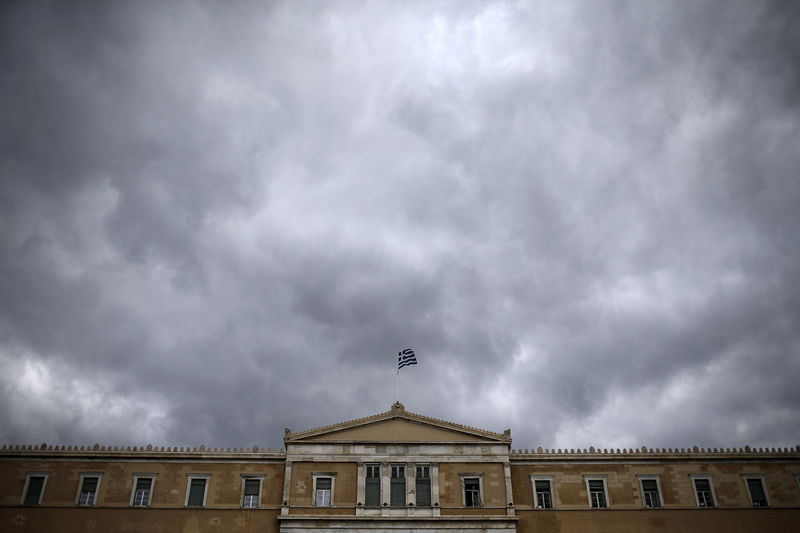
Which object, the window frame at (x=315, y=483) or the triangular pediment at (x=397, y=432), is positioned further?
the triangular pediment at (x=397, y=432)

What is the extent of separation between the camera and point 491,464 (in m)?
42.3

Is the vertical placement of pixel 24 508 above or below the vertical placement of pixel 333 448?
below

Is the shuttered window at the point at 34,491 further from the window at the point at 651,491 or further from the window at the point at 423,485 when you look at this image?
the window at the point at 651,491

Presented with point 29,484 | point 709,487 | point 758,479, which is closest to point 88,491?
point 29,484

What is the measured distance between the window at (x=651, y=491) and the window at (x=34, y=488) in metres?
36.9

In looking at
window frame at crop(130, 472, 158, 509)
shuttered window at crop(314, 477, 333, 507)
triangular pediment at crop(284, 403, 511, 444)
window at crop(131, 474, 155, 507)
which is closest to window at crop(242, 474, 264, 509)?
triangular pediment at crop(284, 403, 511, 444)

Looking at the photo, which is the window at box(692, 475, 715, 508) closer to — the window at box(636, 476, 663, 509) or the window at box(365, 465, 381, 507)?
the window at box(636, 476, 663, 509)

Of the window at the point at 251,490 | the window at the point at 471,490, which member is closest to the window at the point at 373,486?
the window at the point at 471,490

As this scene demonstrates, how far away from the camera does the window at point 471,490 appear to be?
41156mm

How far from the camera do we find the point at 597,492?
4234cm

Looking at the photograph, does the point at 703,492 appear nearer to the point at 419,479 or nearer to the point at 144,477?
the point at 419,479

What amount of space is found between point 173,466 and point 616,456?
91.5 ft

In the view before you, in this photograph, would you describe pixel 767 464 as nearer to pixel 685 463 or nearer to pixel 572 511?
pixel 685 463

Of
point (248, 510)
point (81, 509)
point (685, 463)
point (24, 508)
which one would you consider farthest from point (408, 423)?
point (24, 508)
